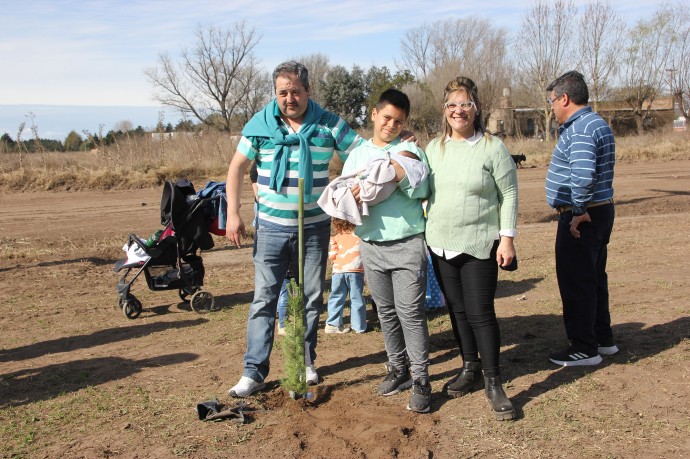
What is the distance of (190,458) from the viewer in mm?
3969

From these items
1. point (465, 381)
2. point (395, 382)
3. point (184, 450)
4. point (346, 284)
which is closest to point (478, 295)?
point (465, 381)

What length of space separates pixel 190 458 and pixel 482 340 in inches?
78.0

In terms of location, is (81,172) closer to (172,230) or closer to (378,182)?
(172,230)

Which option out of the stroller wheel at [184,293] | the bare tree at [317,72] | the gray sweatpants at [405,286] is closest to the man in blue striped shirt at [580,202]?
the gray sweatpants at [405,286]

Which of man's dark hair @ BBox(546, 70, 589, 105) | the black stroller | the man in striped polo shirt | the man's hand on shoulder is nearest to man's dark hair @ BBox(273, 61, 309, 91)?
the man in striped polo shirt

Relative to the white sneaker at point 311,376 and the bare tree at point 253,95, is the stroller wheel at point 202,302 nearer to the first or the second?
the white sneaker at point 311,376

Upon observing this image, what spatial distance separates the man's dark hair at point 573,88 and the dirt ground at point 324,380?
2.07 meters

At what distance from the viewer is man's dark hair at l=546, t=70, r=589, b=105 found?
201 inches

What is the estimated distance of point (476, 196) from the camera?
14.2ft

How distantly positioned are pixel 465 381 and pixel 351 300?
1.97 meters

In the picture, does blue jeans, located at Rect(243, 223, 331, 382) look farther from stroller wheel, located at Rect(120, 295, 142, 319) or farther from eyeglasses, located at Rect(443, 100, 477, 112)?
stroller wheel, located at Rect(120, 295, 142, 319)

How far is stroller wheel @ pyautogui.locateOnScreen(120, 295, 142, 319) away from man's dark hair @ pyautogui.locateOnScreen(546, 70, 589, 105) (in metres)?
4.91

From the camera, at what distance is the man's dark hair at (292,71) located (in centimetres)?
461

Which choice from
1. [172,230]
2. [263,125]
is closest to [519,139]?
[172,230]
